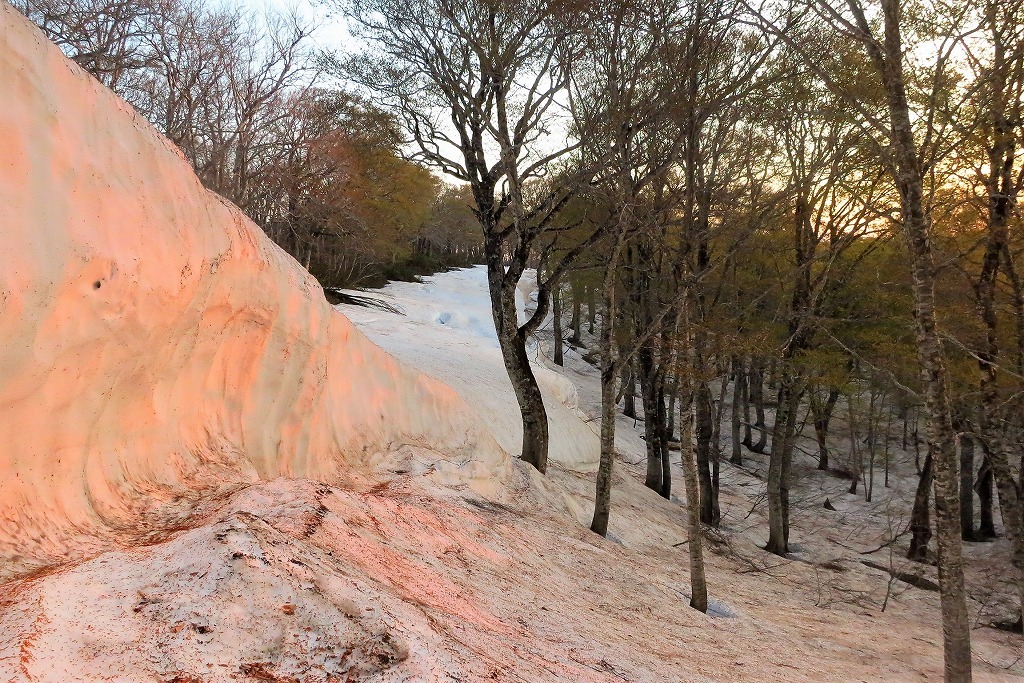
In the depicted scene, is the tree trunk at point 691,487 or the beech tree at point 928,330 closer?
the beech tree at point 928,330

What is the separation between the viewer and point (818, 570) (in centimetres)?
1272

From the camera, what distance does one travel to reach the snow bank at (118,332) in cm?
336

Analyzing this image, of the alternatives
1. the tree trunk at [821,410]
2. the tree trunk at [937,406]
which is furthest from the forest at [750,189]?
the tree trunk at [821,410]

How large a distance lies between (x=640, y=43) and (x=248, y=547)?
28.3 ft

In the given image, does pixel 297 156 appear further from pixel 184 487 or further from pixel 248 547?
pixel 248 547

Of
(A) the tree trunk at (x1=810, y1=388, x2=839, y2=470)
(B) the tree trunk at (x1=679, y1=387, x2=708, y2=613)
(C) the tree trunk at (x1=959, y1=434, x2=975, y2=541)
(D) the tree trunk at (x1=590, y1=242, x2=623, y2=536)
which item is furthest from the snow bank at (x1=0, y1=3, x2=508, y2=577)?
(C) the tree trunk at (x1=959, y1=434, x2=975, y2=541)

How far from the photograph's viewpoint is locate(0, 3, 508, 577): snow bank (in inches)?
132

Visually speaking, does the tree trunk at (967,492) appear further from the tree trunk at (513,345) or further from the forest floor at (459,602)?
the tree trunk at (513,345)

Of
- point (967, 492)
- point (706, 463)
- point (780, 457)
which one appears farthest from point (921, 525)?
point (706, 463)

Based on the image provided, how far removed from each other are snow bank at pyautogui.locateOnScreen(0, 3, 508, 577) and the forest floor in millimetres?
664

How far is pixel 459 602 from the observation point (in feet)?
13.5

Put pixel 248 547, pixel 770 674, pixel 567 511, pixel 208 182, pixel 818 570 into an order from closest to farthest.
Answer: pixel 248 547 → pixel 770 674 → pixel 567 511 → pixel 818 570 → pixel 208 182

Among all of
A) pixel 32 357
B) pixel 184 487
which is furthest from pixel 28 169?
pixel 184 487

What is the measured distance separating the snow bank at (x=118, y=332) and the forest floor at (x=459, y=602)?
66cm
